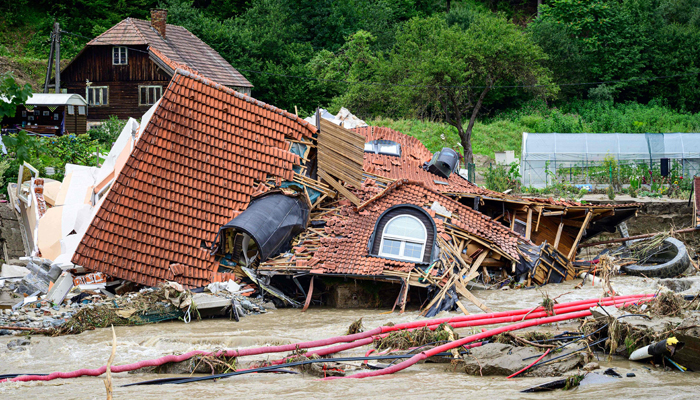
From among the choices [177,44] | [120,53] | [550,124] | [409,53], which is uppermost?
[177,44]

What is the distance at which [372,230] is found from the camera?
1633 cm

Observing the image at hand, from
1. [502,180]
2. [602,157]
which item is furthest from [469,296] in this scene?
[602,157]

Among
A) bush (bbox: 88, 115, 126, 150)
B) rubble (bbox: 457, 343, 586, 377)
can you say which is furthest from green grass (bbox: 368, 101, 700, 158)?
rubble (bbox: 457, 343, 586, 377)

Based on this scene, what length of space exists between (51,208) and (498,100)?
3527 cm

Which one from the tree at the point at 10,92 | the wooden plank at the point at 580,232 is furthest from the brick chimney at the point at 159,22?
the tree at the point at 10,92

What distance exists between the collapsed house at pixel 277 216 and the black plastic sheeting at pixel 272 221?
1.5 inches

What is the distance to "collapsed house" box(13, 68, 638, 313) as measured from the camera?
1559 centimetres

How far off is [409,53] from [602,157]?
14.4 metres

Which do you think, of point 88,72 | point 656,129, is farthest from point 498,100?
point 88,72

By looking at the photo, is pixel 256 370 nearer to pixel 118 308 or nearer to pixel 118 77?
pixel 118 308

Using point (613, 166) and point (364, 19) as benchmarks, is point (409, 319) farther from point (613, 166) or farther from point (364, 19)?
point (364, 19)

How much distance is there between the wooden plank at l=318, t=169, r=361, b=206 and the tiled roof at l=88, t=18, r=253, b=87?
2168 centimetres

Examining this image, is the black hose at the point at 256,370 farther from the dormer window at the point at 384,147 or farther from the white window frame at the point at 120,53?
the white window frame at the point at 120,53

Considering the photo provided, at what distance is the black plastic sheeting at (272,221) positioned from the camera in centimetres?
1567
